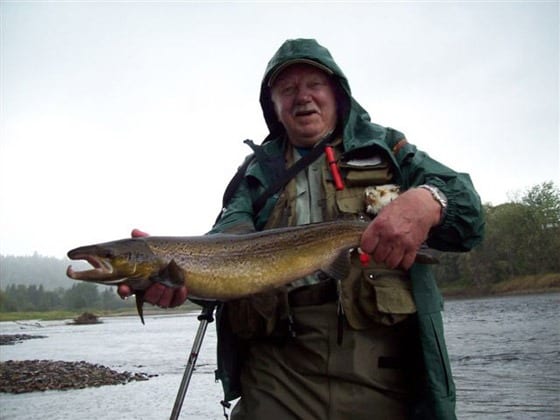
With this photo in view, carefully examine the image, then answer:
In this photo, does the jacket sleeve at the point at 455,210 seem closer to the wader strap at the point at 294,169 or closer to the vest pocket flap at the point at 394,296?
the vest pocket flap at the point at 394,296

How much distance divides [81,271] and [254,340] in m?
1.24

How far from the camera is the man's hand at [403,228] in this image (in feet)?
9.96

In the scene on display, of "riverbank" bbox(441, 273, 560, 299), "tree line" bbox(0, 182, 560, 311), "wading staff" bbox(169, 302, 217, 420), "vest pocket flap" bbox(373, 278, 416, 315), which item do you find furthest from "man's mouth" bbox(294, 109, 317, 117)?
"tree line" bbox(0, 182, 560, 311)

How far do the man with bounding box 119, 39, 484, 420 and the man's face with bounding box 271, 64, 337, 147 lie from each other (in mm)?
15

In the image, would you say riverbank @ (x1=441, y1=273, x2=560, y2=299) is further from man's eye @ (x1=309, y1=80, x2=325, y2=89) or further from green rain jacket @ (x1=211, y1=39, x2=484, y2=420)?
man's eye @ (x1=309, y1=80, x2=325, y2=89)

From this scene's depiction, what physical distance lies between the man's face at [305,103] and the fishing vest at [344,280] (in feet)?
0.82

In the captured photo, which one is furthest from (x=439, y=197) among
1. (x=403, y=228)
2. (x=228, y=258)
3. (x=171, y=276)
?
(x=171, y=276)

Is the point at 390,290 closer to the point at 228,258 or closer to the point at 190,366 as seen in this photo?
the point at 228,258

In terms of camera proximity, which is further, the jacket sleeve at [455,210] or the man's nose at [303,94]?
the man's nose at [303,94]

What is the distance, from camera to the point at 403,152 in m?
3.73

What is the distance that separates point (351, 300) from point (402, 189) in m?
0.87

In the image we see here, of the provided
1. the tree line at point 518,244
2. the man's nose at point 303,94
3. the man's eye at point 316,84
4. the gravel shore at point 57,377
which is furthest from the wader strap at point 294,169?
the tree line at point 518,244

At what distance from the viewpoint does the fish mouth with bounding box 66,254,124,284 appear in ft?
10.4

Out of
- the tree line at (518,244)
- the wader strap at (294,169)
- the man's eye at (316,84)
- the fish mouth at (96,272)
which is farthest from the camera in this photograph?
the tree line at (518,244)
